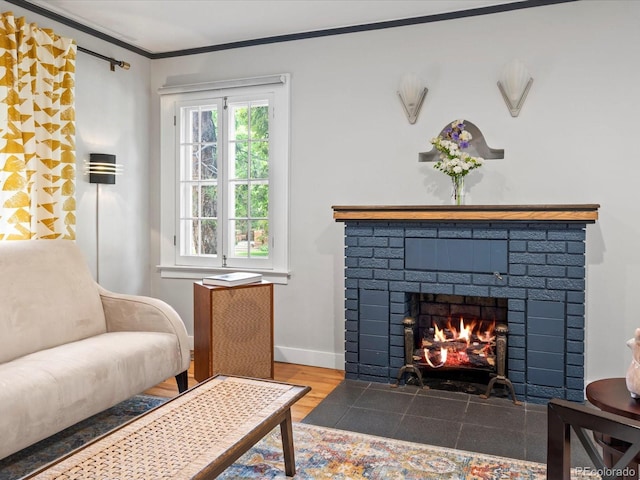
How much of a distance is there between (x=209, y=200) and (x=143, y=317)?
1.43 m

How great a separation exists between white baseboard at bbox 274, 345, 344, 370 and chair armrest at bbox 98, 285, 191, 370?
106cm

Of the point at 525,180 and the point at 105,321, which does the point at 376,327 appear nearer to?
the point at 525,180

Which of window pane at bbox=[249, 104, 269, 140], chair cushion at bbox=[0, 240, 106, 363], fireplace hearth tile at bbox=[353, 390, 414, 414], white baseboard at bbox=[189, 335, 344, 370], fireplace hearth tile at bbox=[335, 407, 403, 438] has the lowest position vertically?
fireplace hearth tile at bbox=[335, 407, 403, 438]

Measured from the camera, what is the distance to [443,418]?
114 inches

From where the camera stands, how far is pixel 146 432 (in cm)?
183

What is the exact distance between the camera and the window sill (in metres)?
4.05

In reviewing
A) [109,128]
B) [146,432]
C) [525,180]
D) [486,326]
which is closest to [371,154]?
[525,180]

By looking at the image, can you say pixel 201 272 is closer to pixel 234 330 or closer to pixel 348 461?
pixel 234 330

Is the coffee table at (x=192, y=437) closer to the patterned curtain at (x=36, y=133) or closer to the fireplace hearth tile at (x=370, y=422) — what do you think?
the fireplace hearth tile at (x=370, y=422)

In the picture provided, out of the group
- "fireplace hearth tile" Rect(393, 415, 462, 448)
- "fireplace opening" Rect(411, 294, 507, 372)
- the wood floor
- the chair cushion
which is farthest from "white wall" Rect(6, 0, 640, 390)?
"fireplace hearth tile" Rect(393, 415, 462, 448)

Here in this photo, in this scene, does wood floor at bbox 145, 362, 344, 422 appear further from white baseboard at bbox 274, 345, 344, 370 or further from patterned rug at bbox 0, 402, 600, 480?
patterned rug at bbox 0, 402, 600, 480

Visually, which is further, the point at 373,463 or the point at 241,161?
the point at 241,161

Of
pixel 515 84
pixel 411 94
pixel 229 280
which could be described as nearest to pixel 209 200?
pixel 229 280

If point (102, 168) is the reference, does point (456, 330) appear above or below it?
below
